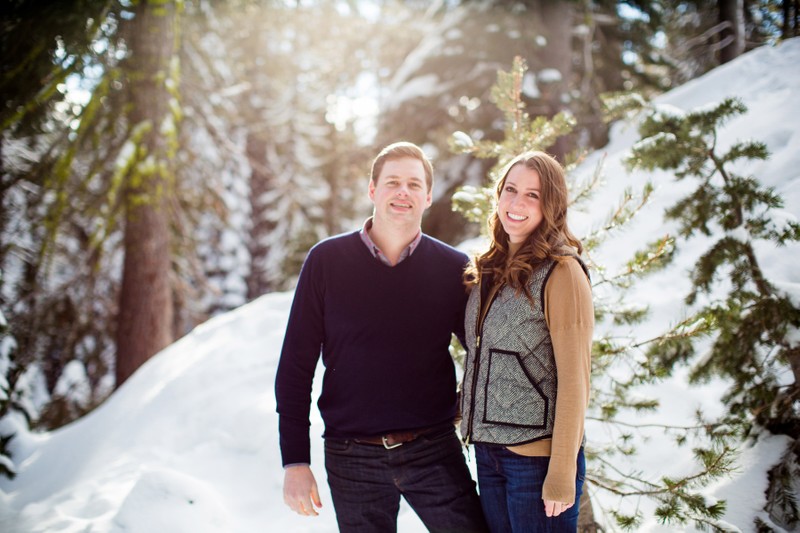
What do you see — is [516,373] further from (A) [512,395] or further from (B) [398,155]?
(B) [398,155]

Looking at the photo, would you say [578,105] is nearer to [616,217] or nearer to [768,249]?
[768,249]

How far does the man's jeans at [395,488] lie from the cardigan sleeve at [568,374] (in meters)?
0.55

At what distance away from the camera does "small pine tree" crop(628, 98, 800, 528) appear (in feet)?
9.54

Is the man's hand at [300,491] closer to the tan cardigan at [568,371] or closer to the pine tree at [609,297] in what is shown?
the tan cardigan at [568,371]

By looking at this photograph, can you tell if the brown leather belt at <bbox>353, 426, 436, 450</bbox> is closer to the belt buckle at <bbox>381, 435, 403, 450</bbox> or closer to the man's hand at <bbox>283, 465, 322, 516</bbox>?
the belt buckle at <bbox>381, 435, 403, 450</bbox>

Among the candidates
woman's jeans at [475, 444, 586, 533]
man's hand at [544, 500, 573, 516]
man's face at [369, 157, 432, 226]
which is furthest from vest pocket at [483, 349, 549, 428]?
man's face at [369, 157, 432, 226]

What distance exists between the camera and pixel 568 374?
173 centimetres

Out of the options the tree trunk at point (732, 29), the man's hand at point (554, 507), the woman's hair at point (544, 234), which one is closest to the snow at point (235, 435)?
the woman's hair at point (544, 234)

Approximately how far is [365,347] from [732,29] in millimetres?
10978

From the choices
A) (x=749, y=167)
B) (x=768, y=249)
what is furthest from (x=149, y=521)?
(x=749, y=167)

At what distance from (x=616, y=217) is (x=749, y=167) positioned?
3350 mm

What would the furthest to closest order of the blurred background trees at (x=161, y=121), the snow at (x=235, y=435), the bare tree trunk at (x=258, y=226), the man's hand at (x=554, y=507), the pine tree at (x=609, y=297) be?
the bare tree trunk at (x=258, y=226), the blurred background trees at (x=161, y=121), the snow at (x=235, y=435), the pine tree at (x=609, y=297), the man's hand at (x=554, y=507)

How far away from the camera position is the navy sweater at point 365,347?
Result: 7.13 ft

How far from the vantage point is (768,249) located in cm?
388
